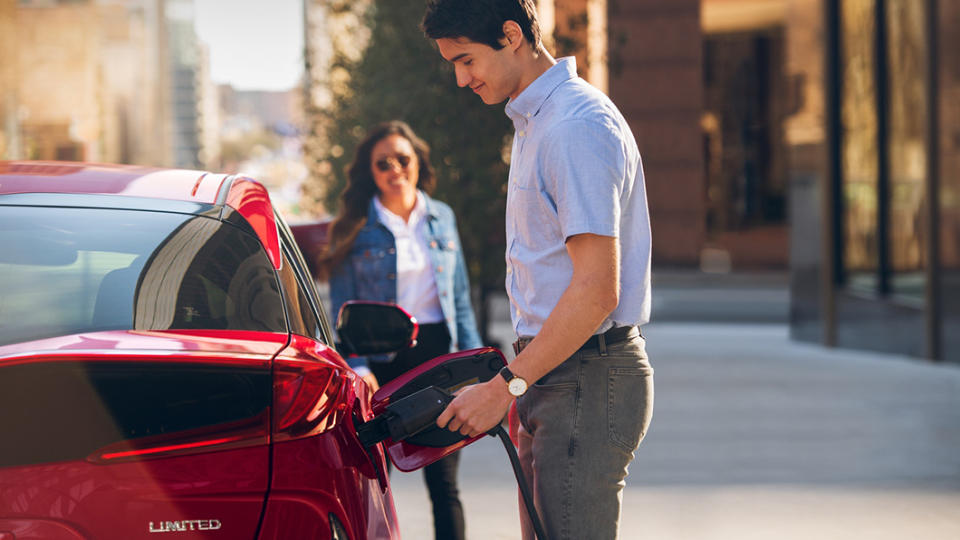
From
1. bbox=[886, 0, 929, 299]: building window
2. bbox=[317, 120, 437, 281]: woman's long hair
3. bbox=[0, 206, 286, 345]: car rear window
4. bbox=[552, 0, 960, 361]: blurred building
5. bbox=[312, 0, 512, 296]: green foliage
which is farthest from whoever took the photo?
bbox=[886, 0, 929, 299]: building window

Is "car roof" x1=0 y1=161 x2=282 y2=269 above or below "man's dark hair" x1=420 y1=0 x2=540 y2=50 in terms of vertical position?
below

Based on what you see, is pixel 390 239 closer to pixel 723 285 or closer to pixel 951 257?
pixel 951 257

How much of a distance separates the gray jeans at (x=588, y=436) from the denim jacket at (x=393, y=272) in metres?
2.11

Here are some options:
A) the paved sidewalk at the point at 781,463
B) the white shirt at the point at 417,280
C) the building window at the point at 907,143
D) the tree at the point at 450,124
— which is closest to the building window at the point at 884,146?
the building window at the point at 907,143

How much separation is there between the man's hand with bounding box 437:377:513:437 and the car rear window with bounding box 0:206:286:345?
1.22 ft

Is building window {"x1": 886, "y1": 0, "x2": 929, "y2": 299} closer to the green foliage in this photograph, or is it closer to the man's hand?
the green foliage

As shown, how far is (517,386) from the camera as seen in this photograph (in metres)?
2.27

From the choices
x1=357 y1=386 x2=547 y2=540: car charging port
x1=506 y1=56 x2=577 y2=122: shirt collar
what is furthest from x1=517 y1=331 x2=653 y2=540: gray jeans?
x1=506 y1=56 x2=577 y2=122: shirt collar

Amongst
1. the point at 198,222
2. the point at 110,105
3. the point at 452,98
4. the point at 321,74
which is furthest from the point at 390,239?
the point at 110,105

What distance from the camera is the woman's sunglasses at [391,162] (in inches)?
185

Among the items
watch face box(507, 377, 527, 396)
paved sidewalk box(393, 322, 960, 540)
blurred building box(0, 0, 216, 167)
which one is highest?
blurred building box(0, 0, 216, 167)

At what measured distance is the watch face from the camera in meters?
2.27

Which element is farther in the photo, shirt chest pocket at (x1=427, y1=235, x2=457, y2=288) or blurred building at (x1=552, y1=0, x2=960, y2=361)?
blurred building at (x1=552, y1=0, x2=960, y2=361)

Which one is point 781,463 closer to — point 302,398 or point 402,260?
point 402,260
